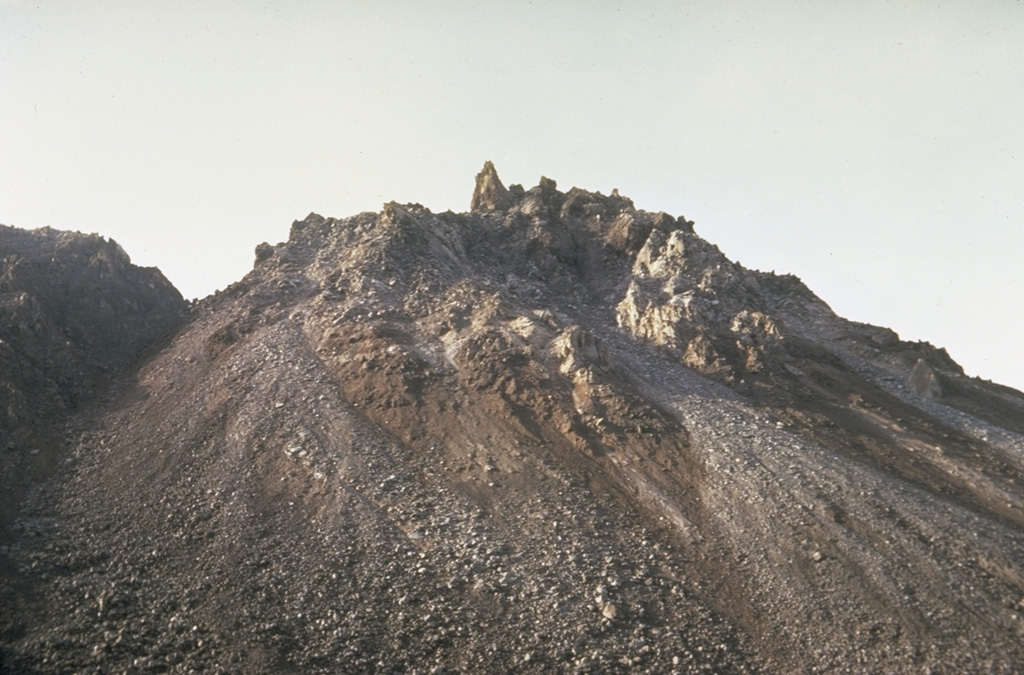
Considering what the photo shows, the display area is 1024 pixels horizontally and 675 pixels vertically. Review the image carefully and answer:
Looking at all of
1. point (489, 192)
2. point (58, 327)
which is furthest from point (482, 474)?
point (489, 192)

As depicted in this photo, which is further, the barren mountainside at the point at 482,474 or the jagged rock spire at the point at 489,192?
the jagged rock spire at the point at 489,192

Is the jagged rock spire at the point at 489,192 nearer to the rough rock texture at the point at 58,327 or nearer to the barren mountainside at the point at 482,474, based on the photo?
the barren mountainside at the point at 482,474

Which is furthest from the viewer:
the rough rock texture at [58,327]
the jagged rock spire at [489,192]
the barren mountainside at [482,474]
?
the jagged rock spire at [489,192]

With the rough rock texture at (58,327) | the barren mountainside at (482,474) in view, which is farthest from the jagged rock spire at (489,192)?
the rough rock texture at (58,327)

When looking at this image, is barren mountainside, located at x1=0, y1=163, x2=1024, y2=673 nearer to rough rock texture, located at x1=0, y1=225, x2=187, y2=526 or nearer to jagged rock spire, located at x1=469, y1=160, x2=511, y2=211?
rough rock texture, located at x1=0, y1=225, x2=187, y2=526

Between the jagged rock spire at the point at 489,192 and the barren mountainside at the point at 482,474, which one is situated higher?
the jagged rock spire at the point at 489,192

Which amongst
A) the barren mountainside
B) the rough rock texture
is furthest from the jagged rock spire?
the rough rock texture
